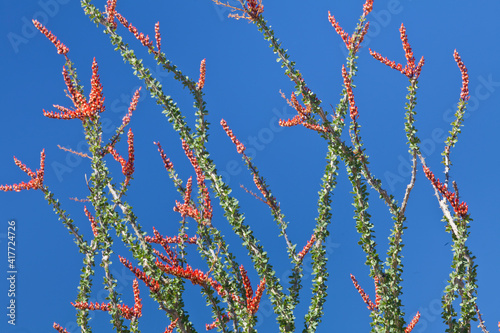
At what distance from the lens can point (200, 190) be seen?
7375mm

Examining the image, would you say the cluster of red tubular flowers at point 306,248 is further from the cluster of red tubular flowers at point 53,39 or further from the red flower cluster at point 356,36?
the cluster of red tubular flowers at point 53,39

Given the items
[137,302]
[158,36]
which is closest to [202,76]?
[158,36]

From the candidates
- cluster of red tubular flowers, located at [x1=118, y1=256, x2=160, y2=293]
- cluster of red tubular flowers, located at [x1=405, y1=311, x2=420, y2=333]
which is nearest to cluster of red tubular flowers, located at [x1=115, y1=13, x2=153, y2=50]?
cluster of red tubular flowers, located at [x1=118, y1=256, x2=160, y2=293]

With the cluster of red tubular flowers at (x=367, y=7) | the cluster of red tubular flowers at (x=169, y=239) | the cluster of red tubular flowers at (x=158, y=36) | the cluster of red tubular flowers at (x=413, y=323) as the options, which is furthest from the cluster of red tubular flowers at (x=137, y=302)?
the cluster of red tubular flowers at (x=367, y=7)

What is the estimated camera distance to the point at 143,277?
579 cm

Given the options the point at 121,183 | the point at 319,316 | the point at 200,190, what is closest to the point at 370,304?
the point at 319,316

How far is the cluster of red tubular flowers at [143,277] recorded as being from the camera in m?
5.75

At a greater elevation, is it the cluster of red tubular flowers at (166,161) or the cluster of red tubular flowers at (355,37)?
the cluster of red tubular flowers at (355,37)

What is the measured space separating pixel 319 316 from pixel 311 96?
10.4 feet

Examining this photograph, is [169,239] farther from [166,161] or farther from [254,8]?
[254,8]

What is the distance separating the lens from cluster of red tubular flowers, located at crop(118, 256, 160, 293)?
5746mm

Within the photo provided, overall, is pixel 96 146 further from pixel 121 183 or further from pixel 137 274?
pixel 137 274

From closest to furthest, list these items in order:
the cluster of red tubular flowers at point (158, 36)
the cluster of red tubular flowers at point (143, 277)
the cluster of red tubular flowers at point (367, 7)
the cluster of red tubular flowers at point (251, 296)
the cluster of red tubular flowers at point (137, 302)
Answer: the cluster of red tubular flowers at point (143, 277), the cluster of red tubular flowers at point (251, 296), the cluster of red tubular flowers at point (137, 302), the cluster of red tubular flowers at point (158, 36), the cluster of red tubular flowers at point (367, 7)

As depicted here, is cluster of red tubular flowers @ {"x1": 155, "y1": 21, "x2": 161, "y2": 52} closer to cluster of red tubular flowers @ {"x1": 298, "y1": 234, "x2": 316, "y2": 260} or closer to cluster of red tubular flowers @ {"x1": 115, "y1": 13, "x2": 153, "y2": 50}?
cluster of red tubular flowers @ {"x1": 115, "y1": 13, "x2": 153, "y2": 50}
